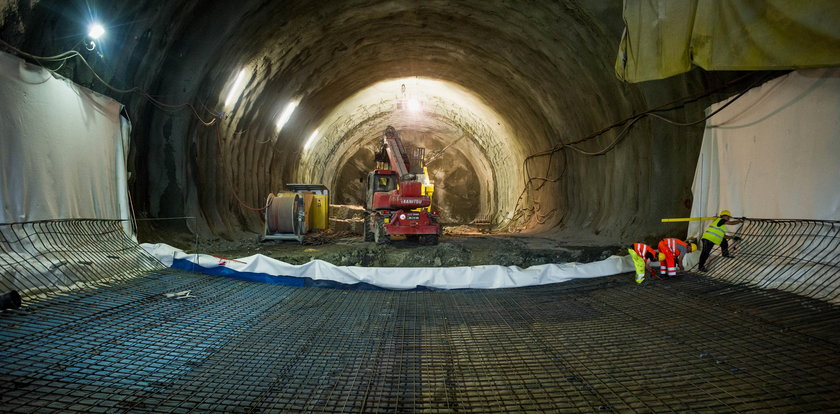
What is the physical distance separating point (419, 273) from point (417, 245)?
Result: 3.31 metres

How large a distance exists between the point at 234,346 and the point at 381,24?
8.70m

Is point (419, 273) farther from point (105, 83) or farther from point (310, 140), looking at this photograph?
point (310, 140)

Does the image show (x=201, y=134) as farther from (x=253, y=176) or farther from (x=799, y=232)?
(x=799, y=232)

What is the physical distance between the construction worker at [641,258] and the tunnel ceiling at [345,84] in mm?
1786

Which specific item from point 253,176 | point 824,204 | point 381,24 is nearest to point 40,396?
point 824,204

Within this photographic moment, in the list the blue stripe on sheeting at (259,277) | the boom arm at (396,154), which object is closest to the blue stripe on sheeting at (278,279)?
the blue stripe on sheeting at (259,277)

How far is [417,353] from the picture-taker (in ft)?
10.5

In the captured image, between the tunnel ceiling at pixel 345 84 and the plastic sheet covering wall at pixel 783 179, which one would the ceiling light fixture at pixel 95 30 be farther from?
the plastic sheet covering wall at pixel 783 179

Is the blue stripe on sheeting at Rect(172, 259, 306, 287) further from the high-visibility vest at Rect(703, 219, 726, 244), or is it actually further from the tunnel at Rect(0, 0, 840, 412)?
the high-visibility vest at Rect(703, 219, 726, 244)

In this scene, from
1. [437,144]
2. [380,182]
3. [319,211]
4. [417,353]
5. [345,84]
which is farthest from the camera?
[437,144]

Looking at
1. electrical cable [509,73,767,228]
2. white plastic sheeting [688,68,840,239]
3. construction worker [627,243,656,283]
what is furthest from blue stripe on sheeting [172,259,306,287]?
electrical cable [509,73,767,228]

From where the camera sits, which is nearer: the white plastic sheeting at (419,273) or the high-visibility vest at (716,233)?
the high-visibility vest at (716,233)

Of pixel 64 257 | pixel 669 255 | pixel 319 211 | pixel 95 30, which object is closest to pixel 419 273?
pixel 669 255

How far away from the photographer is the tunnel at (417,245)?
8.73ft
